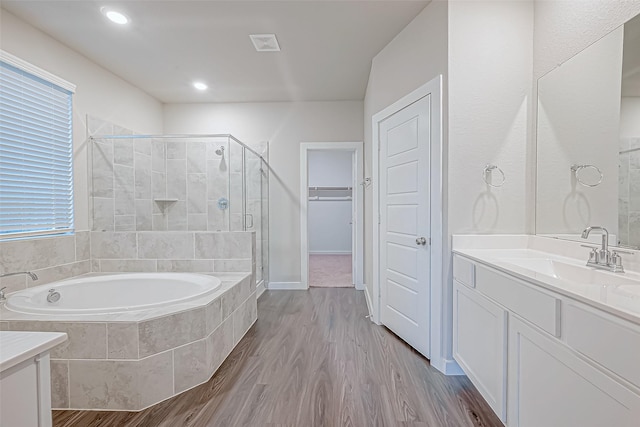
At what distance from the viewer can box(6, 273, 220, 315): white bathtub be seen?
2.52m

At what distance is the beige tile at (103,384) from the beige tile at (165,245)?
1330 mm

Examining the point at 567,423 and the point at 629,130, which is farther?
the point at 629,130

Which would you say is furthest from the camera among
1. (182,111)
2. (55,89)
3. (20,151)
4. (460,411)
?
(182,111)

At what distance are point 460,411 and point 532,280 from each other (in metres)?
1.00

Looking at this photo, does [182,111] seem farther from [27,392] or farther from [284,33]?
[27,392]

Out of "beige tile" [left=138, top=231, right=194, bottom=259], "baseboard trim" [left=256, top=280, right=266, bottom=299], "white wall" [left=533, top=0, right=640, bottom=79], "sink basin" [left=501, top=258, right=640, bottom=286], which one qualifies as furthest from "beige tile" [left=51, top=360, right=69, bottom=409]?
"white wall" [left=533, top=0, right=640, bottom=79]

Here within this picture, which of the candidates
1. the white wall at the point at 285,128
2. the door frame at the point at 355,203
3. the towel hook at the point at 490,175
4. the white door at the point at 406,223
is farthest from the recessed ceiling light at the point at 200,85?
the towel hook at the point at 490,175

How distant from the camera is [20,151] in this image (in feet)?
7.89

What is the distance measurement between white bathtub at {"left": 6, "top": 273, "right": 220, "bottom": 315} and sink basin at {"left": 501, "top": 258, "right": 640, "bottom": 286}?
2.19 metres

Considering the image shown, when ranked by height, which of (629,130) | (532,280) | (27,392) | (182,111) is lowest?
(27,392)

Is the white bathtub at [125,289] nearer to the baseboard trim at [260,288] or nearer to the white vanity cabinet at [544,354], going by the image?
the baseboard trim at [260,288]

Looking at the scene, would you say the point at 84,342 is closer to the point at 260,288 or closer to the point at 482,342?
the point at 482,342

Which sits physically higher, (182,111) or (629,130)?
(182,111)

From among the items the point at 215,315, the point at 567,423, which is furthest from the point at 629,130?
the point at 215,315
